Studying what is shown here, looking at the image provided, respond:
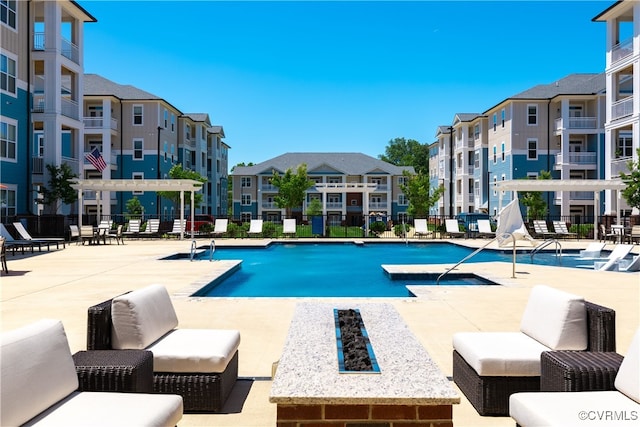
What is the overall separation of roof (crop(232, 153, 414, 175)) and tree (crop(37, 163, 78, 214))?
33342 millimetres

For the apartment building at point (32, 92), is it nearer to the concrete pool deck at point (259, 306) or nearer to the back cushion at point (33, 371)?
the concrete pool deck at point (259, 306)

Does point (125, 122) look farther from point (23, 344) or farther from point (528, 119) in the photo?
point (23, 344)

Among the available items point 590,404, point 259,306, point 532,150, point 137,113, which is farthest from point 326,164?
point 590,404

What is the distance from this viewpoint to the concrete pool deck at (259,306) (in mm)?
4281

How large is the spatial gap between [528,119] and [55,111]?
33.2 meters

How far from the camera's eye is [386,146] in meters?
102

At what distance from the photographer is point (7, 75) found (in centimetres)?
2164

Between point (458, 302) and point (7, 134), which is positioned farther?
point (7, 134)

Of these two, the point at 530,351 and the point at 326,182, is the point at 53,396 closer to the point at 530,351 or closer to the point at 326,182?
the point at 530,351

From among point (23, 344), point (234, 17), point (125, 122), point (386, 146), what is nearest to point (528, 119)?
point (234, 17)

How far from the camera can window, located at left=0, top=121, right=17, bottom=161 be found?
21.2m

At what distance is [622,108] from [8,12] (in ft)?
104

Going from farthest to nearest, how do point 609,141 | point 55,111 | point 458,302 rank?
1. point 609,141
2. point 55,111
3. point 458,302

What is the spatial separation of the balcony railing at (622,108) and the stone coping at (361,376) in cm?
2833
